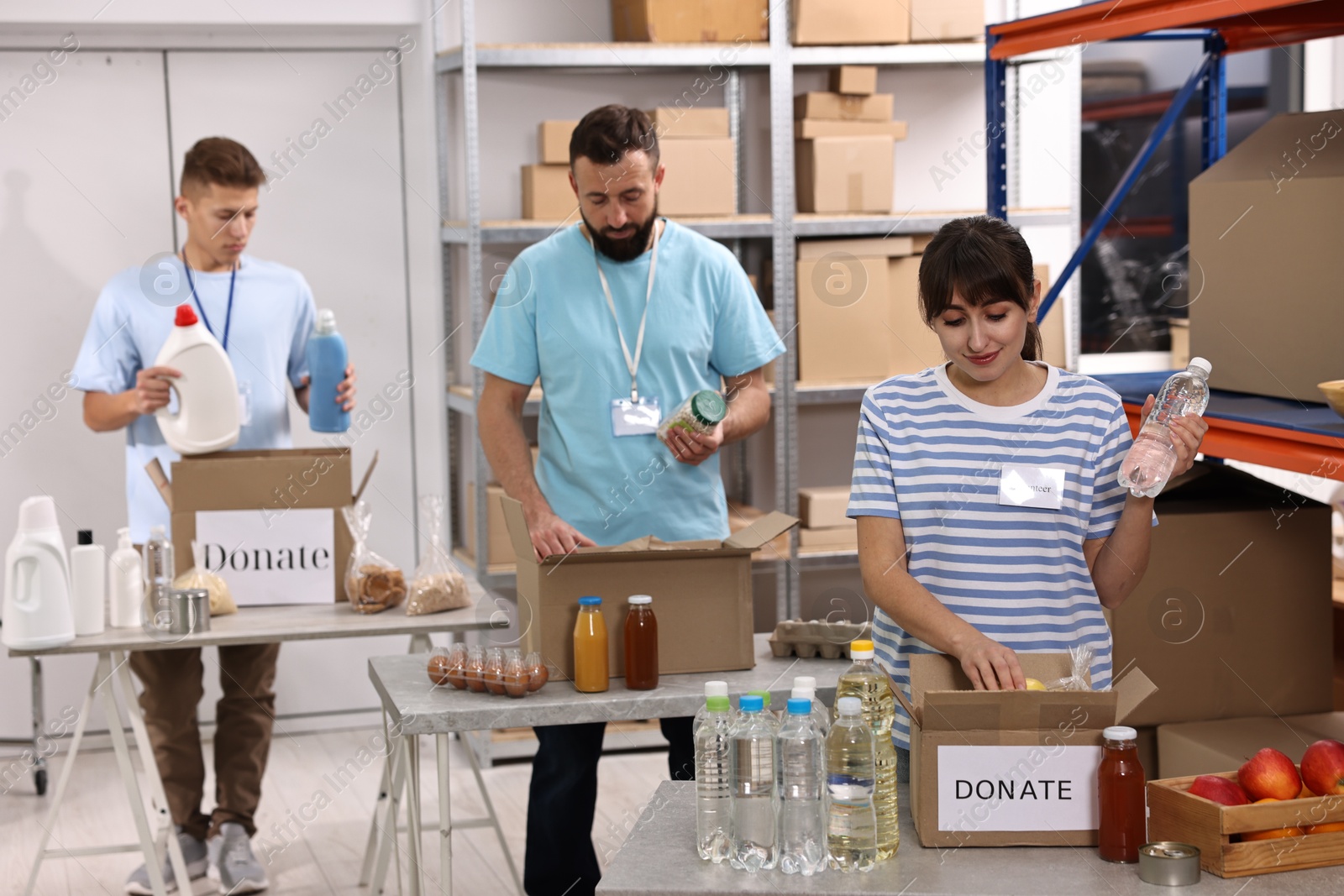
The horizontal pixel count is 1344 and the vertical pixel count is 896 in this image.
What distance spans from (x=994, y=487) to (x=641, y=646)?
0.73m

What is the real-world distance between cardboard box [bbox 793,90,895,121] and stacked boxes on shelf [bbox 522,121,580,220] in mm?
736

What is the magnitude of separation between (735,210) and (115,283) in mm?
1885

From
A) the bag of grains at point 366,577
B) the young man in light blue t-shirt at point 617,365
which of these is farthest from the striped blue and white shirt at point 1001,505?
the bag of grains at point 366,577

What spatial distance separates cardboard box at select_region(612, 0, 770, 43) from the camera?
4188 millimetres

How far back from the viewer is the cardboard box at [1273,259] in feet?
7.69

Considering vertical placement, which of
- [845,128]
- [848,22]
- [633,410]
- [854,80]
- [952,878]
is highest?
[848,22]

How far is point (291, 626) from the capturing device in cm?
288

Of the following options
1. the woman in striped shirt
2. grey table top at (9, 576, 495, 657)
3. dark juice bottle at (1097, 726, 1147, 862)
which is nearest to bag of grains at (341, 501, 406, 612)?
grey table top at (9, 576, 495, 657)

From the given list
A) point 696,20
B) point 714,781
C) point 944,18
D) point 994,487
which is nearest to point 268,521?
point 714,781

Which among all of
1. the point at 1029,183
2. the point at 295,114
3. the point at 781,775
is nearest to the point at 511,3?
the point at 295,114

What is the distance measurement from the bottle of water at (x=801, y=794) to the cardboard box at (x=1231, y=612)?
1313 millimetres

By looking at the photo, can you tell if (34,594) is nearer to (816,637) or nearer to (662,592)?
(662,592)

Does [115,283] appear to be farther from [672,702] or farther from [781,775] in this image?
[781,775]

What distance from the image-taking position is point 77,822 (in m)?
3.97
